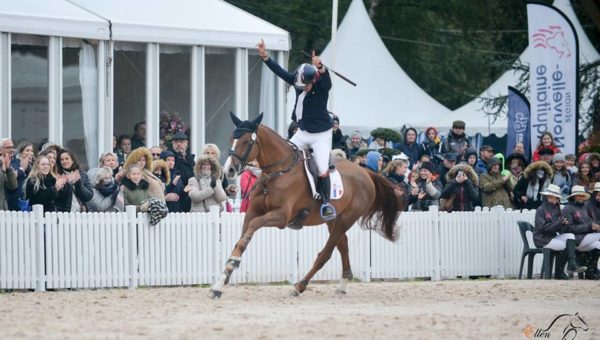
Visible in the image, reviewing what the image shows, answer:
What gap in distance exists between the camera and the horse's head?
50.7ft

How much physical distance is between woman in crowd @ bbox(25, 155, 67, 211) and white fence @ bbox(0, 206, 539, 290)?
424mm

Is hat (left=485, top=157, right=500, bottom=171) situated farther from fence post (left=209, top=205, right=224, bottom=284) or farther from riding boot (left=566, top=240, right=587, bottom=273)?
fence post (left=209, top=205, right=224, bottom=284)

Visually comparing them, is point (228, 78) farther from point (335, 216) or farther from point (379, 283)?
point (335, 216)

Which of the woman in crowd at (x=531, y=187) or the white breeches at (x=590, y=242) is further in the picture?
the woman in crowd at (x=531, y=187)

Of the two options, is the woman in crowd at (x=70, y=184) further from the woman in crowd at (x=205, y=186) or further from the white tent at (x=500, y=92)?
the white tent at (x=500, y=92)

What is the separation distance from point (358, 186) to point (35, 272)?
4512 millimetres

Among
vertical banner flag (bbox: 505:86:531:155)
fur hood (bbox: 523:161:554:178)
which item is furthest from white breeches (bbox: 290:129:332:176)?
vertical banner flag (bbox: 505:86:531:155)

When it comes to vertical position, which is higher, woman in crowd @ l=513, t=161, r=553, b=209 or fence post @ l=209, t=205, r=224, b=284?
woman in crowd @ l=513, t=161, r=553, b=209

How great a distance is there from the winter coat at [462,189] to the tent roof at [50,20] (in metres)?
6.29

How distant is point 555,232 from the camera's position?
21031 mm

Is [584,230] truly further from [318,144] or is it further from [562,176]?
[318,144]

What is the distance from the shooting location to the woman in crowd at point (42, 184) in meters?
17.6

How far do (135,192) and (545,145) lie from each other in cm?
905

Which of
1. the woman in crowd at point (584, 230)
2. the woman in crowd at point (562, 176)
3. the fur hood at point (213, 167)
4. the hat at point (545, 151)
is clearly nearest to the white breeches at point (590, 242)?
the woman in crowd at point (584, 230)
